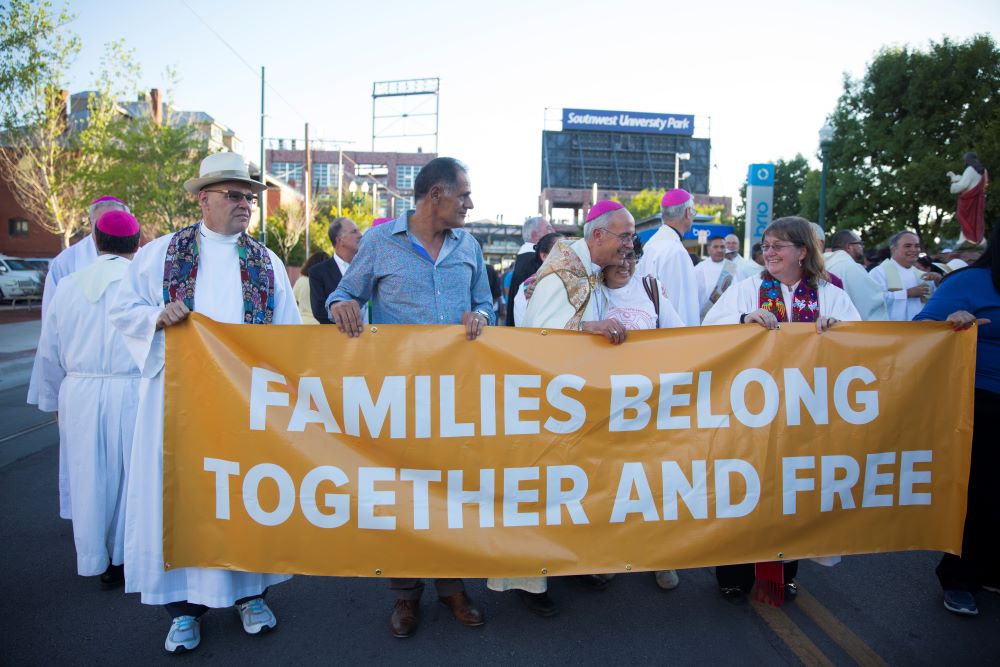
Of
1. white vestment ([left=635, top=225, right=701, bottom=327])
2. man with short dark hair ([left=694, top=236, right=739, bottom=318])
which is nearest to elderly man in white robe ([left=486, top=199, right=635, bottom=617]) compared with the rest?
white vestment ([left=635, top=225, right=701, bottom=327])

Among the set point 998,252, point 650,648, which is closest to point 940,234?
point 998,252

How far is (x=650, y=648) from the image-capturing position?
10.3ft

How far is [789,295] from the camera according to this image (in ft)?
12.1

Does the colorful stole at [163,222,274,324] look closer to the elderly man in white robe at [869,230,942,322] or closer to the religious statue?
the elderly man in white robe at [869,230,942,322]

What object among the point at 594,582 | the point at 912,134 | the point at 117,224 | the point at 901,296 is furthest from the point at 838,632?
the point at 912,134

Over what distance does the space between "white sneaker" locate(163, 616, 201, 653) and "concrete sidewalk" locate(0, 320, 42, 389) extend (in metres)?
9.57

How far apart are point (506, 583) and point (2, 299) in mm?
29770

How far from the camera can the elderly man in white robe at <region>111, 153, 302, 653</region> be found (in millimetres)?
3135

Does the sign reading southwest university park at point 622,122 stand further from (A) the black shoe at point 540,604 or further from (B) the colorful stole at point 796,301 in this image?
(A) the black shoe at point 540,604

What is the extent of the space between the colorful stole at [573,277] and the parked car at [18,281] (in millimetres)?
27435

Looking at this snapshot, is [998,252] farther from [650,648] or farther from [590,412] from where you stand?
[650,648]

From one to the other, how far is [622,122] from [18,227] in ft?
245

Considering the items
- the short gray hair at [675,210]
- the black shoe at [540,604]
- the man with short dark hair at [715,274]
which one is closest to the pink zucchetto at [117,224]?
the black shoe at [540,604]

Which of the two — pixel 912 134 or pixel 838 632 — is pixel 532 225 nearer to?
pixel 838 632
